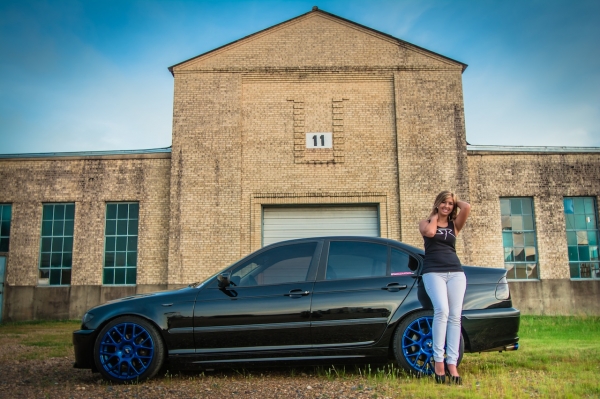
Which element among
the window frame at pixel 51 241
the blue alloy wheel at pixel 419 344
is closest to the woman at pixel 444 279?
the blue alloy wheel at pixel 419 344

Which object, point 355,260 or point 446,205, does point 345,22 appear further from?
point 446,205

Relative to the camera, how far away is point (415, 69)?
16.2 m

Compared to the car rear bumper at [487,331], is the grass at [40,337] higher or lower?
lower

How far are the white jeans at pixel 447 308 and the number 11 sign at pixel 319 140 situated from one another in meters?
10.6

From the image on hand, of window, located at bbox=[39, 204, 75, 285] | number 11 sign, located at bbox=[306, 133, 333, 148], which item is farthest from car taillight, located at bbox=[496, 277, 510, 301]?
window, located at bbox=[39, 204, 75, 285]

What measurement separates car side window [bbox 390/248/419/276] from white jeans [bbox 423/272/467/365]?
48cm

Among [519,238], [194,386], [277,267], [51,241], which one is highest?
[51,241]

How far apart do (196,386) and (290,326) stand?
1096 mm

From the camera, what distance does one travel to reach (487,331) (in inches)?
224

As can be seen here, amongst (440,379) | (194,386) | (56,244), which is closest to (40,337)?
(56,244)

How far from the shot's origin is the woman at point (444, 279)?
5285 millimetres

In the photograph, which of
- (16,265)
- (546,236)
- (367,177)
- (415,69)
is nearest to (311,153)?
(367,177)

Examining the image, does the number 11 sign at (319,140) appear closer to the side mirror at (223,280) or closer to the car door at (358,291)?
the car door at (358,291)

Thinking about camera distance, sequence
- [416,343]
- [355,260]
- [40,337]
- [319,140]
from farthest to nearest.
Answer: [319,140] → [40,337] → [355,260] → [416,343]
